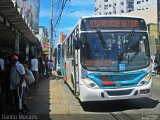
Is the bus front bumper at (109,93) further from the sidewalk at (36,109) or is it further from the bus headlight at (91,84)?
the sidewalk at (36,109)

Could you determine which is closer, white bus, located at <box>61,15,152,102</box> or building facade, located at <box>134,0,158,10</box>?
white bus, located at <box>61,15,152,102</box>

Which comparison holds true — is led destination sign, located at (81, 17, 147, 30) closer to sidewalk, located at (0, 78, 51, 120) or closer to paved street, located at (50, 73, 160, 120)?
paved street, located at (50, 73, 160, 120)

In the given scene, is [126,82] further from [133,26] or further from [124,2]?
[124,2]

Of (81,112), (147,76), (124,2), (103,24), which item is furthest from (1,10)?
(124,2)

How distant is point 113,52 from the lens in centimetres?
1352

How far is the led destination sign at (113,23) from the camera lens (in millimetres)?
13766

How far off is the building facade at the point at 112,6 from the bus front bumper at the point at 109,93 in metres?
119

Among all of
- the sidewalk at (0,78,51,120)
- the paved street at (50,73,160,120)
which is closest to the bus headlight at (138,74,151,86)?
the paved street at (50,73,160,120)

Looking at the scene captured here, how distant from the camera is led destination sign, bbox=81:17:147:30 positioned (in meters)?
13.8

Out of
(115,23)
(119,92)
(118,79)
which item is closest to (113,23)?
(115,23)

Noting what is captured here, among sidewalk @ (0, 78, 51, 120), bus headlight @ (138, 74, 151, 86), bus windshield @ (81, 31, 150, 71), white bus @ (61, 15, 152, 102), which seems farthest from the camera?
bus headlight @ (138, 74, 151, 86)

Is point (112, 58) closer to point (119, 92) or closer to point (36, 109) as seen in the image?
point (119, 92)

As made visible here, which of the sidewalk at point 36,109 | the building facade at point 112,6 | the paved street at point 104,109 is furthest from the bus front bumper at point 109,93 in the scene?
the building facade at point 112,6

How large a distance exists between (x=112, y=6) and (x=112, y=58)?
400 feet
